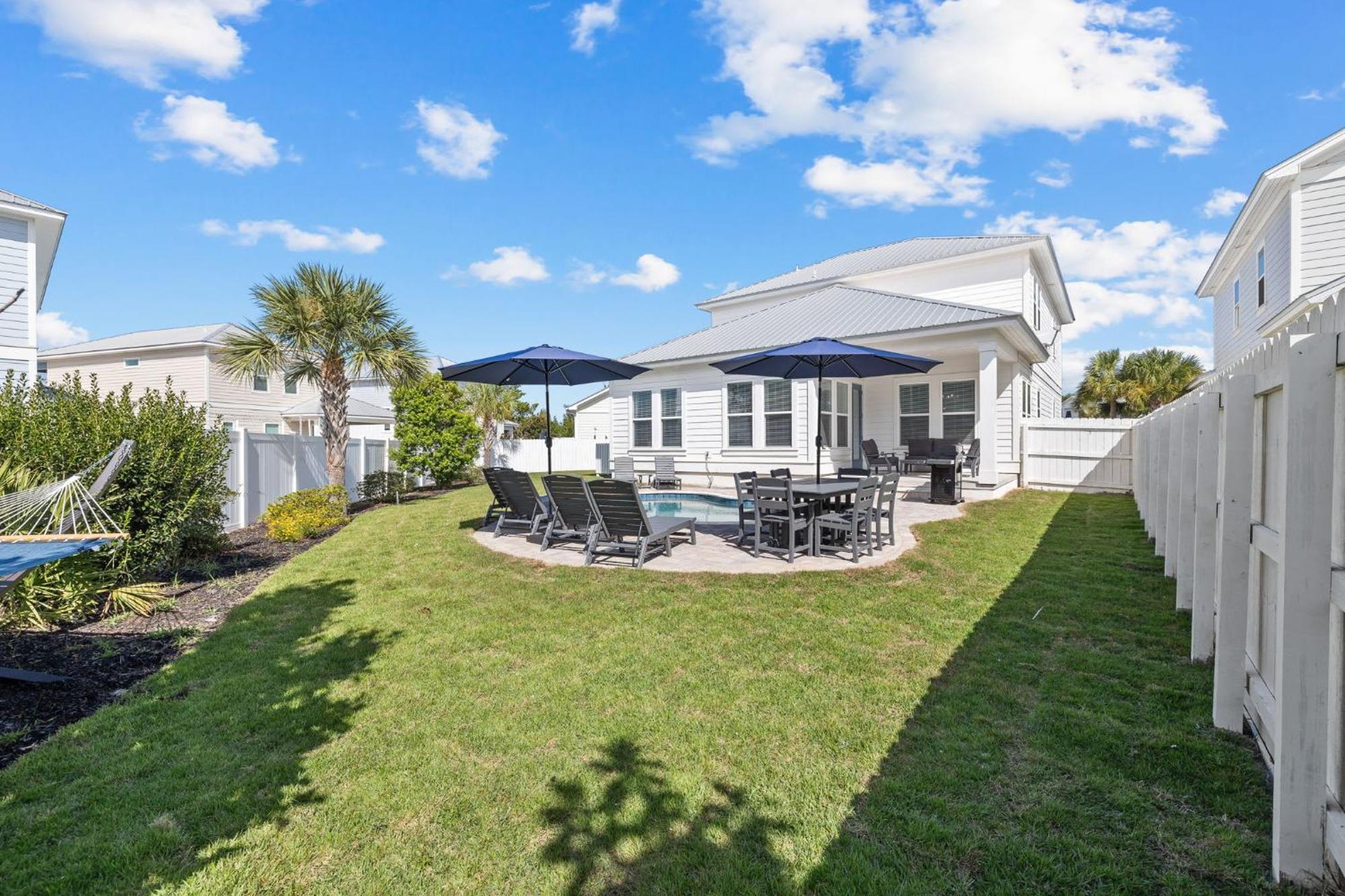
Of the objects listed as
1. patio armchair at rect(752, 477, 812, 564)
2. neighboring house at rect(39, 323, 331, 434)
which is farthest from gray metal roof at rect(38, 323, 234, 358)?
patio armchair at rect(752, 477, 812, 564)

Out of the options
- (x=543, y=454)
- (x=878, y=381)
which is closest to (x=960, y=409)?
(x=878, y=381)

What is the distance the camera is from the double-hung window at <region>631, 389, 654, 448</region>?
1822cm

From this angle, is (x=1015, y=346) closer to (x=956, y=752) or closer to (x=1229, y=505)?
(x=1229, y=505)

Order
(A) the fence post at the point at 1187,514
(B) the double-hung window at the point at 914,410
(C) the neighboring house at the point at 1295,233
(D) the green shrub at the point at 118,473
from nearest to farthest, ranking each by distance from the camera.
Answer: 1. (A) the fence post at the point at 1187,514
2. (D) the green shrub at the point at 118,473
3. (C) the neighboring house at the point at 1295,233
4. (B) the double-hung window at the point at 914,410

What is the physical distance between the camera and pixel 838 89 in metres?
16.0

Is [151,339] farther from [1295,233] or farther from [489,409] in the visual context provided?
[1295,233]

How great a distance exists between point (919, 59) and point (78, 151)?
18.1 m

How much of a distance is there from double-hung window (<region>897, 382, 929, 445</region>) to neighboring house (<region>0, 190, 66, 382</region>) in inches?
752

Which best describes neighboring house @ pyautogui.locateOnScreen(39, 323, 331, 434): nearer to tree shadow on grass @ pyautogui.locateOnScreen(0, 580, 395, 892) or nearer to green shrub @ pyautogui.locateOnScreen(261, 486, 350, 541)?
green shrub @ pyautogui.locateOnScreen(261, 486, 350, 541)

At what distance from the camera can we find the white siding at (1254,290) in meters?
12.5

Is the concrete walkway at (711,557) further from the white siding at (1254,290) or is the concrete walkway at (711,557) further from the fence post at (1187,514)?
the white siding at (1254,290)

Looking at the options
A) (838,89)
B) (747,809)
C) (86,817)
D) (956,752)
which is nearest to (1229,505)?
(956,752)

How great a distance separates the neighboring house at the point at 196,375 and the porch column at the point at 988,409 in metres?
25.8

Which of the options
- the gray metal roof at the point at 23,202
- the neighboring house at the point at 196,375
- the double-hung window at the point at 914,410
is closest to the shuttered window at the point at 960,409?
the double-hung window at the point at 914,410
